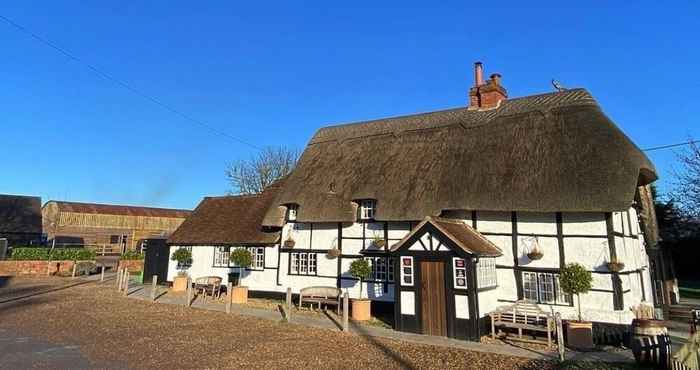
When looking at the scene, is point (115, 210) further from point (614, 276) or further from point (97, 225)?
point (614, 276)

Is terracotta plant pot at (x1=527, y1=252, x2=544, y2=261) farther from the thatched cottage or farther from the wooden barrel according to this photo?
the wooden barrel

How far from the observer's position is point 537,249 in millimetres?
12344

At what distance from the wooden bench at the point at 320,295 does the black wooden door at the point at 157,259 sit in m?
10.8

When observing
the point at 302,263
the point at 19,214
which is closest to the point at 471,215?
the point at 302,263

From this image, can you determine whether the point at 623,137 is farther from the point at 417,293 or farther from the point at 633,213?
the point at 417,293

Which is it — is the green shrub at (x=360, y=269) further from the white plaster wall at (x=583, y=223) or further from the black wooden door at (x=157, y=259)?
the black wooden door at (x=157, y=259)

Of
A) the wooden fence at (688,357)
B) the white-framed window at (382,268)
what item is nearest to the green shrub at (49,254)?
the white-framed window at (382,268)

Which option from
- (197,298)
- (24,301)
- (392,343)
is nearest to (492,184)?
(392,343)

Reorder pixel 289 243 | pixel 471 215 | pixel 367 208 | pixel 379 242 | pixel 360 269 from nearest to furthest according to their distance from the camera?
pixel 471 215 < pixel 360 269 < pixel 379 242 < pixel 367 208 < pixel 289 243

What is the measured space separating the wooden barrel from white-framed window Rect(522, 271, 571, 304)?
2.85 m

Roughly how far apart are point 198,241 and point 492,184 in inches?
564

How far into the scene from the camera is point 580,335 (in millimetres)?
10547

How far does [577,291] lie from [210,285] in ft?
47.5

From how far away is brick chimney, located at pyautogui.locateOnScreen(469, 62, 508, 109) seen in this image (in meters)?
17.5
